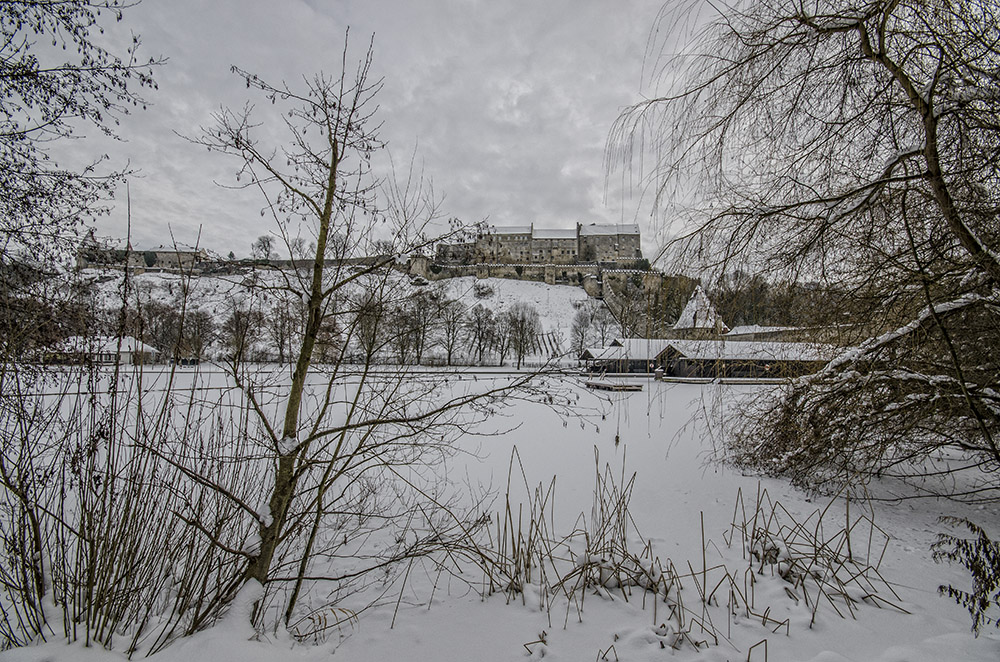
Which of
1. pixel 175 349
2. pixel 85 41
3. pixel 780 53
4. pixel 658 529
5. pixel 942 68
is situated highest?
pixel 85 41

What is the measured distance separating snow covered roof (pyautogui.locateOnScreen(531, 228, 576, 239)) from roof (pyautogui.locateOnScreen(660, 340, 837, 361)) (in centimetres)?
8700

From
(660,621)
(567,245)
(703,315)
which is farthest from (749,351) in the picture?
(567,245)

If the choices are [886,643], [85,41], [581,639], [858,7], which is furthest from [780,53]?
[85,41]

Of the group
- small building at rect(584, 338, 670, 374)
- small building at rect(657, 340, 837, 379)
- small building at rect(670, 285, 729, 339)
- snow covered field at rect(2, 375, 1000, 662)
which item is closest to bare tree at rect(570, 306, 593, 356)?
small building at rect(584, 338, 670, 374)

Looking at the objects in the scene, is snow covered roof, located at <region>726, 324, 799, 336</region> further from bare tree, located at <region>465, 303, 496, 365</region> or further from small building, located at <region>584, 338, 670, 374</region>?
bare tree, located at <region>465, 303, 496, 365</region>

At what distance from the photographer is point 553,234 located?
92.0m

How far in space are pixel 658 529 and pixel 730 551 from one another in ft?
2.56

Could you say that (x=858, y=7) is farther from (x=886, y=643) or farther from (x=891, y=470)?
(x=891, y=470)

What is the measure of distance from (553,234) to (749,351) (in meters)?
89.1

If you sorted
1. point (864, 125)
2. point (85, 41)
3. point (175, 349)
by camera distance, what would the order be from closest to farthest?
point (175, 349), point (864, 125), point (85, 41)

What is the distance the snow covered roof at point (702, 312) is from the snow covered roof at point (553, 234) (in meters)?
88.7

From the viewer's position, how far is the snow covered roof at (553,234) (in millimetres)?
90688

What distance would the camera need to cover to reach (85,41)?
3.84 m

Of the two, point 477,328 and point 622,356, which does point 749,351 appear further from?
point 477,328
